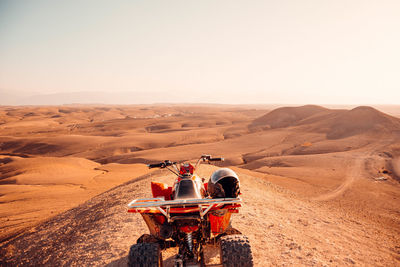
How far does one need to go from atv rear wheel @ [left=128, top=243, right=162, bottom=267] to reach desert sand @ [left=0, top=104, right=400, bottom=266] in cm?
202

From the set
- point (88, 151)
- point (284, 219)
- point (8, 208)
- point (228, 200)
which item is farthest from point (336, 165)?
point (88, 151)

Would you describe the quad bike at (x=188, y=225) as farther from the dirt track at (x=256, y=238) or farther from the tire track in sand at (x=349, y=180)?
the tire track in sand at (x=349, y=180)

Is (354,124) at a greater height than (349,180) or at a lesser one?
greater

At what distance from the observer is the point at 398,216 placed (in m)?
11.2

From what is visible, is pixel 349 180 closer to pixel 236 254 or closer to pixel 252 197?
pixel 252 197

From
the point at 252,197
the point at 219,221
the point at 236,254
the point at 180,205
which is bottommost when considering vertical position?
the point at 252,197

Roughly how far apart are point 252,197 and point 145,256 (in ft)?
23.6

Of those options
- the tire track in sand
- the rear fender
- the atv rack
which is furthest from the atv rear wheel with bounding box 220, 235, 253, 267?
the tire track in sand

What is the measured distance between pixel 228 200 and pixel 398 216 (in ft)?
41.8

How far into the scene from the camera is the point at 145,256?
2.96 meters

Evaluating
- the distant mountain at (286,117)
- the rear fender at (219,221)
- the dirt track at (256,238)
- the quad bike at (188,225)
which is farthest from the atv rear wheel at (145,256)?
the distant mountain at (286,117)

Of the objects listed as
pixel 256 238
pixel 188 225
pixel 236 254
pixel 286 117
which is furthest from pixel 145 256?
pixel 286 117

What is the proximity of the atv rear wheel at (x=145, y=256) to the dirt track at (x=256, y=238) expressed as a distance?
1.92 metres

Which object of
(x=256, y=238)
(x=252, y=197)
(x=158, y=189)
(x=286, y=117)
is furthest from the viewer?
(x=286, y=117)
